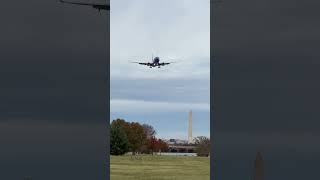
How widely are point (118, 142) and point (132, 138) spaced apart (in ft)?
27.0

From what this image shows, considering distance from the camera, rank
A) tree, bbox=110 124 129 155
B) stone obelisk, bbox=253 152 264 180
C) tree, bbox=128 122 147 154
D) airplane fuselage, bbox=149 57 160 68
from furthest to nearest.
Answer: tree, bbox=128 122 147 154, tree, bbox=110 124 129 155, airplane fuselage, bbox=149 57 160 68, stone obelisk, bbox=253 152 264 180

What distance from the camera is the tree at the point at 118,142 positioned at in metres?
165

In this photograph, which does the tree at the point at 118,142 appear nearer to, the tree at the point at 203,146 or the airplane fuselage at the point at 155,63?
the tree at the point at 203,146

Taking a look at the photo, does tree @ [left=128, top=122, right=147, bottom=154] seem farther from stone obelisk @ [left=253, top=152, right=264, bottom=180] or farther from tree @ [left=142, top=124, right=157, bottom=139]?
stone obelisk @ [left=253, top=152, right=264, bottom=180]

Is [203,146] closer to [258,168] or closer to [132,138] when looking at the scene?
[132,138]

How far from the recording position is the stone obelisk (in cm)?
5497

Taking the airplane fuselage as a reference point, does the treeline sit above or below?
below

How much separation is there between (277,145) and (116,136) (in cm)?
11210

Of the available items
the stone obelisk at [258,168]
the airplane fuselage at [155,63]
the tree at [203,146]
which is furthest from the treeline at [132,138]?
the stone obelisk at [258,168]

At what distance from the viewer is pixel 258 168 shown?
183ft

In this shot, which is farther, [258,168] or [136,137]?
[136,137]

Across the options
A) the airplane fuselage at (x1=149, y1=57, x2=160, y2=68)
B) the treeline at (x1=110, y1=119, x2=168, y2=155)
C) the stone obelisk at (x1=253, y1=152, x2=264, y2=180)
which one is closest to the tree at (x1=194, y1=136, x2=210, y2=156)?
the treeline at (x1=110, y1=119, x2=168, y2=155)

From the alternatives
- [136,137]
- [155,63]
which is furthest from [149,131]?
[155,63]
